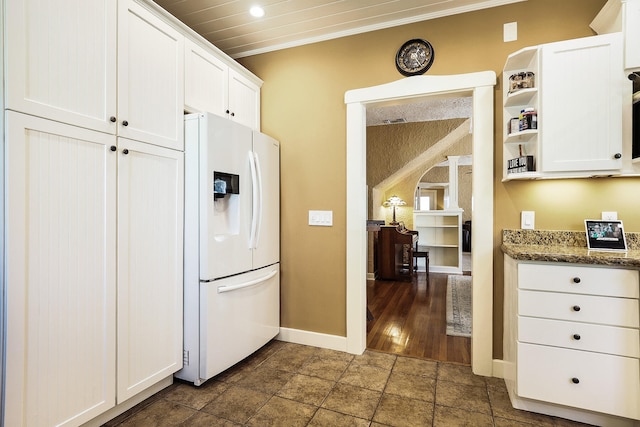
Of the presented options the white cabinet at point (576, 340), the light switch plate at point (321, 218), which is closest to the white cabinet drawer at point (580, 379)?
the white cabinet at point (576, 340)

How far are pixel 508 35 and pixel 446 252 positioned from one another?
16.1ft

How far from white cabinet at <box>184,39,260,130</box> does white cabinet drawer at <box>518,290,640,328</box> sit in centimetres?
237

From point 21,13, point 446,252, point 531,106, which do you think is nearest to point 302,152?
point 531,106

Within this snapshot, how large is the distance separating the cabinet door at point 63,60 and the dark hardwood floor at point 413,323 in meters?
2.61

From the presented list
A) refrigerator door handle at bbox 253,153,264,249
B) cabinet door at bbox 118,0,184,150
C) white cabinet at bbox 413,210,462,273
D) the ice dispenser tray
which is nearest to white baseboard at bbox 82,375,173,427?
refrigerator door handle at bbox 253,153,264,249

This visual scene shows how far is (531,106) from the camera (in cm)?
215

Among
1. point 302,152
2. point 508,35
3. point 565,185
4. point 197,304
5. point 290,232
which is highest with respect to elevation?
point 508,35

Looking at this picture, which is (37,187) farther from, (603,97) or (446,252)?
(446,252)

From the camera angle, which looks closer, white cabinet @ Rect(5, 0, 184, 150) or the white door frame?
white cabinet @ Rect(5, 0, 184, 150)

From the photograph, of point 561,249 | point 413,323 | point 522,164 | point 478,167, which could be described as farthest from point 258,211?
point 413,323

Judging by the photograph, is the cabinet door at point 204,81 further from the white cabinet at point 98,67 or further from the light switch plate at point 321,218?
the light switch plate at point 321,218

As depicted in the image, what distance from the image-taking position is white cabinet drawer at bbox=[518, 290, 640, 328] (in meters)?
1.65

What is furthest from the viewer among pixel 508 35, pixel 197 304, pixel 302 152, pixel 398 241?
pixel 398 241

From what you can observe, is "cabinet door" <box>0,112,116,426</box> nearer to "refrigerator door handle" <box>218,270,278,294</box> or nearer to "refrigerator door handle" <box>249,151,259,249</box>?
"refrigerator door handle" <box>218,270,278,294</box>
